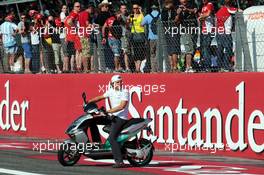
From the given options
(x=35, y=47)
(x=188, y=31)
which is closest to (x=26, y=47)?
(x=35, y=47)

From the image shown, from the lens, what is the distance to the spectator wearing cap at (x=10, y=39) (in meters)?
23.2

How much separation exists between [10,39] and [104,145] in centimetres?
926

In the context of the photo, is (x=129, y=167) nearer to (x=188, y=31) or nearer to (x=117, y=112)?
(x=117, y=112)

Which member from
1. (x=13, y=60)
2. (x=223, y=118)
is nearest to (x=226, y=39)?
(x=223, y=118)

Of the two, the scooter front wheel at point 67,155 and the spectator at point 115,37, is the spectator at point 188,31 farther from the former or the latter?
the scooter front wheel at point 67,155

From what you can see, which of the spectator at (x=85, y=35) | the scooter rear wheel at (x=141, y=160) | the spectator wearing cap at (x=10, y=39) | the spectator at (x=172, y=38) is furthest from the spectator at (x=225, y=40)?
the spectator wearing cap at (x=10, y=39)

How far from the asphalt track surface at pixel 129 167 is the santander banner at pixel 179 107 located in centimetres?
41

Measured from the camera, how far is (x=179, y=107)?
18016 millimetres

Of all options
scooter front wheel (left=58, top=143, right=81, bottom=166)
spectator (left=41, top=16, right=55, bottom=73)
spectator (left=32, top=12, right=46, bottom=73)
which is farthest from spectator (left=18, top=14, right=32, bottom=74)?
scooter front wheel (left=58, top=143, right=81, bottom=166)

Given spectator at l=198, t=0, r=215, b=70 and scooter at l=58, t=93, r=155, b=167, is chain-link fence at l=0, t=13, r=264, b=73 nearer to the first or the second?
spectator at l=198, t=0, r=215, b=70

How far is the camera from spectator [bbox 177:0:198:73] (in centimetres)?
1773

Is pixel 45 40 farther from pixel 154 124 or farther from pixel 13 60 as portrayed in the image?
pixel 154 124

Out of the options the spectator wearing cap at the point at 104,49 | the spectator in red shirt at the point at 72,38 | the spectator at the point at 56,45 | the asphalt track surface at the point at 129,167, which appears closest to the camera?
the asphalt track surface at the point at 129,167

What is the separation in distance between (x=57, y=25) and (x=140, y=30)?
374 centimetres
